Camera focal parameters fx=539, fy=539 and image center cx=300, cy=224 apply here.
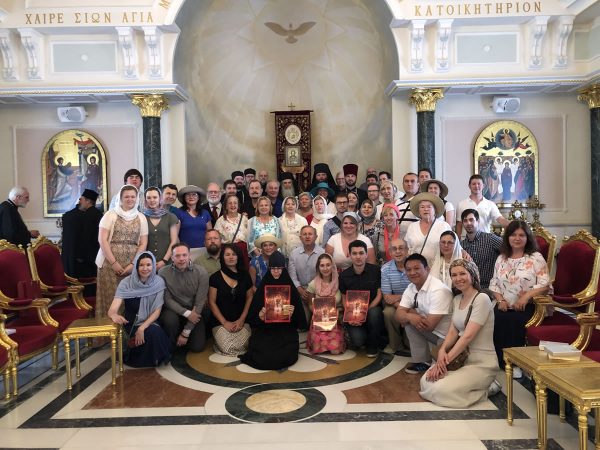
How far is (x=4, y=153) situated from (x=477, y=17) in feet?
28.0

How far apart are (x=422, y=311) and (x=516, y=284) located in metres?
0.93

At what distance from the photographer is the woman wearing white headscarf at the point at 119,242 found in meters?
5.87

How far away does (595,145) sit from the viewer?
30.5ft

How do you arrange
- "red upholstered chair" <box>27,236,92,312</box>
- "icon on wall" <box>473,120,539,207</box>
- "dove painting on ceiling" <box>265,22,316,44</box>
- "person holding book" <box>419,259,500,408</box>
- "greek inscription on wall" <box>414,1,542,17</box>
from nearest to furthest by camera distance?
"person holding book" <box>419,259,500,408</box>
"red upholstered chair" <box>27,236,92,312</box>
"greek inscription on wall" <box>414,1,542,17</box>
"icon on wall" <box>473,120,539,207</box>
"dove painting on ceiling" <box>265,22,316,44</box>

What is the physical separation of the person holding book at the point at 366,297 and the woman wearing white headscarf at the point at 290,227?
1.02 metres

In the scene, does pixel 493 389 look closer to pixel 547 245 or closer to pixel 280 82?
pixel 547 245

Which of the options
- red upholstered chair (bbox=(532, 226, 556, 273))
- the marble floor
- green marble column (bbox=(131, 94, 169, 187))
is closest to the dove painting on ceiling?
green marble column (bbox=(131, 94, 169, 187))

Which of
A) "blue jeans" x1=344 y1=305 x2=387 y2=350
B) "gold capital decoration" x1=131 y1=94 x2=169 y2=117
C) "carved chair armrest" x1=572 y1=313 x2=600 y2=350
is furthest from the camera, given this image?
"gold capital decoration" x1=131 y1=94 x2=169 y2=117

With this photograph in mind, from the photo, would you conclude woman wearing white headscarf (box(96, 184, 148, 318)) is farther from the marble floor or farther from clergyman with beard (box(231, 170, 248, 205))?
clergyman with beard (box(231, 170, 248, 205))

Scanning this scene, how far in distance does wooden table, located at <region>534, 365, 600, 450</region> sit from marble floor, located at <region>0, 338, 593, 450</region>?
1.03 feet

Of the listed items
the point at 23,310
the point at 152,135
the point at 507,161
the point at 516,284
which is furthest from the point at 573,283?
the point at 152,135

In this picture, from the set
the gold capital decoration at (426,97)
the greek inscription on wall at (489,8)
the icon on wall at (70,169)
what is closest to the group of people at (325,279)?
the gold capital decoration at (426,97)

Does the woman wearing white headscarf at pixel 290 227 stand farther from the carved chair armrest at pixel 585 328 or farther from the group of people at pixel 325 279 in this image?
the carved chair armrest at pixel 585 328

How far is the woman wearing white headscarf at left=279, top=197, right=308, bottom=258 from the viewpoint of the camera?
6.75m
